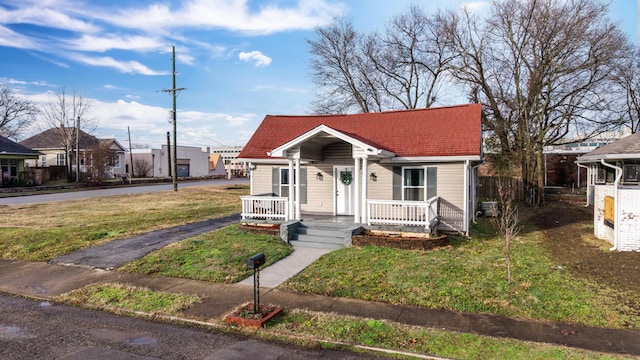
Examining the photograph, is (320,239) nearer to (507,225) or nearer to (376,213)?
(376,213)

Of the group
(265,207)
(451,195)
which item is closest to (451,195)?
(451,195)

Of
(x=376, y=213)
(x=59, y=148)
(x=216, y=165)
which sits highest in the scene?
(x=59, y=148)

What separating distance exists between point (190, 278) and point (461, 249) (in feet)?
24.4

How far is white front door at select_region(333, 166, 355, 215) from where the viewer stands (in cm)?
1481

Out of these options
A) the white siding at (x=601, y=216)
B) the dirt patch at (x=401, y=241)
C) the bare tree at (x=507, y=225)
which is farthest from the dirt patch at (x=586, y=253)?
the dirt patch at (x=401, y=241)

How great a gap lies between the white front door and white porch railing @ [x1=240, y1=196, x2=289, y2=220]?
2.43 meters

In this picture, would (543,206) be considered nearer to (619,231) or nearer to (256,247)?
(619,231)

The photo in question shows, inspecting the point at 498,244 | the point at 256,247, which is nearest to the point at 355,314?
the point at 256,247

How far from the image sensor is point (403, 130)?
15.0 metres

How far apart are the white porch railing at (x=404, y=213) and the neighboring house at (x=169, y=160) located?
4688cm

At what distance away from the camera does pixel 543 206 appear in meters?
23.4

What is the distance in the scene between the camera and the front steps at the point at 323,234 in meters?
11.8

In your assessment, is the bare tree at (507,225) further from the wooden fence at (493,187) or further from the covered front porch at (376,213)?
the wooden fence at (493,187)

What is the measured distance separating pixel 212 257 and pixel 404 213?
5.97 meters
